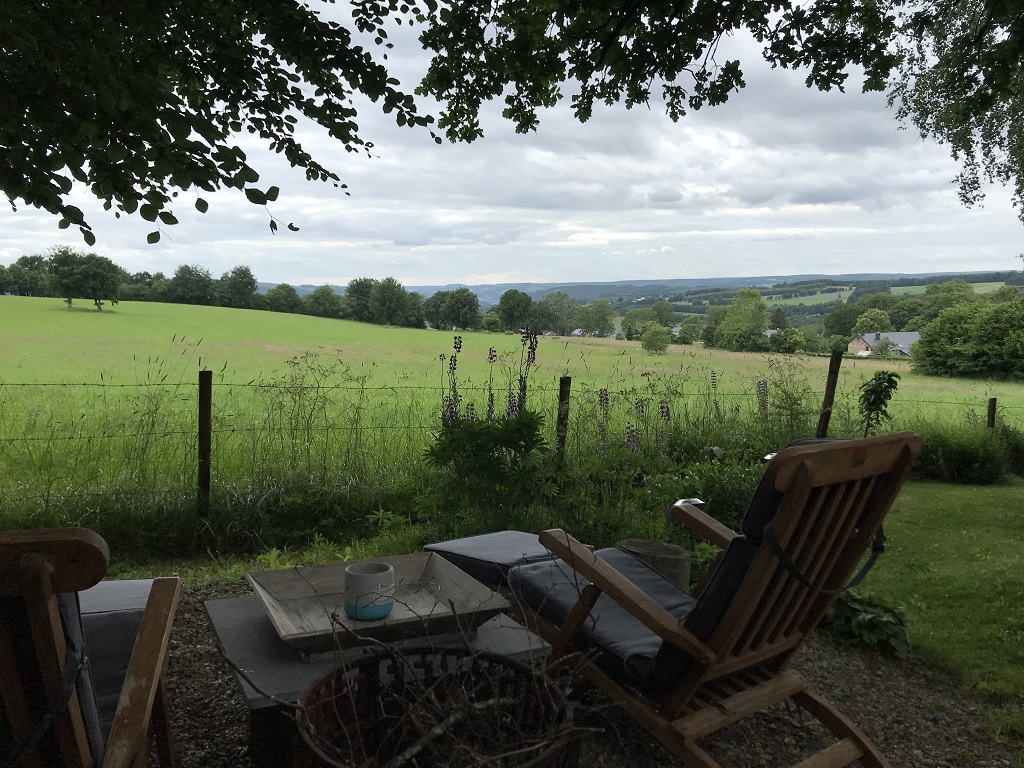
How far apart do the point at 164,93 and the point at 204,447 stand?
2435 mm

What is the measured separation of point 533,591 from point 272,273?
15.4 m

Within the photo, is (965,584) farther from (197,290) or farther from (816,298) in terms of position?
(197,290)

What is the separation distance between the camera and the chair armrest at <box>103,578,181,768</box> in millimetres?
1350

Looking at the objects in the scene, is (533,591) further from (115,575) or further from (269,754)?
(115,575)

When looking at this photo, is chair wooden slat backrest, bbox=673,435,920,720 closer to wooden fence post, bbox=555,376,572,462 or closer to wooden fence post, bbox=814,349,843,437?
wooden fence post, bbox=555,376,572,462

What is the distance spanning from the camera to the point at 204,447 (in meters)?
4.69

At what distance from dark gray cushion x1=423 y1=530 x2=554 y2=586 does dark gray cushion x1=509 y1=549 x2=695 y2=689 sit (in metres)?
0.27

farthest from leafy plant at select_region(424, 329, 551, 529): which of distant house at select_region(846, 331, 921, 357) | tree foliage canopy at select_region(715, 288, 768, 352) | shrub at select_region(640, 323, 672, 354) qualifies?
distant house at select_region(846, 331, 921, 357)

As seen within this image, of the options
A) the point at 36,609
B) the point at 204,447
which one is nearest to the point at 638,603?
the point at 36,609

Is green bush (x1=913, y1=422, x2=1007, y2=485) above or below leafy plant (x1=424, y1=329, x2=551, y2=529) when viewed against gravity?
below

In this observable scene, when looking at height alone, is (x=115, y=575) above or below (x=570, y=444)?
below

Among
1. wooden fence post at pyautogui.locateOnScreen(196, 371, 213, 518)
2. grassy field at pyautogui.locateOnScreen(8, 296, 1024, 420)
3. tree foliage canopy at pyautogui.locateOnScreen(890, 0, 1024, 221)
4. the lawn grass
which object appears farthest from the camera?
tree foliage canopy at pyautogui.locateOnScreen(890, 0, 1024, 221)

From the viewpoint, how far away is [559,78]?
207 inches

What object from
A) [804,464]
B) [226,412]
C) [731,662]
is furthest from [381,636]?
[226,412]
